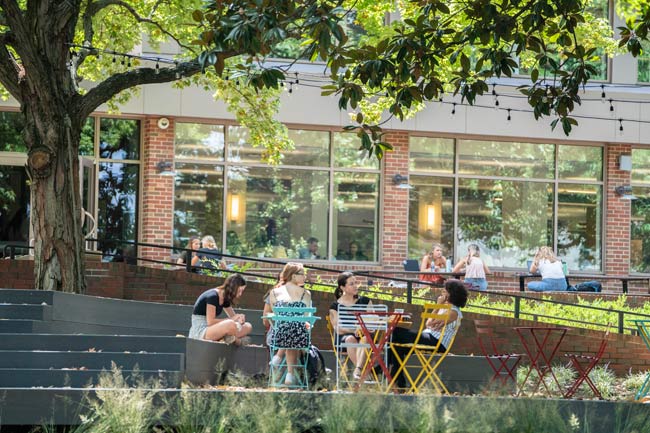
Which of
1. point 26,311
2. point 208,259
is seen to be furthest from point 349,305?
point 208,259

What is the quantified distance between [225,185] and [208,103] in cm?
164

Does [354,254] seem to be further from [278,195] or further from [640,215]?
[640,215]

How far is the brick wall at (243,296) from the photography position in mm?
16609

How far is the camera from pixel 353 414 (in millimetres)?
8109

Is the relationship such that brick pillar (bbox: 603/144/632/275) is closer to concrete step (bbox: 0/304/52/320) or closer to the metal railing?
the metal railing

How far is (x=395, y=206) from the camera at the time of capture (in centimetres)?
2370

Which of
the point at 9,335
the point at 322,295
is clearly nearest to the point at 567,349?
the point at 322,295

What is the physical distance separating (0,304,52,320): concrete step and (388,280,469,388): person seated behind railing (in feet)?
11.6

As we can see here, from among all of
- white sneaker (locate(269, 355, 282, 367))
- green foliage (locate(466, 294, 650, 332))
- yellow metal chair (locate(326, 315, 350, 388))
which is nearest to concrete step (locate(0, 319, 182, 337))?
yellow metal chair (locate(326, 315, 350, 388))

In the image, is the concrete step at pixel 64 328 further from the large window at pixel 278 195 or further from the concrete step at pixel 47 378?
the large window at pixel 278 195

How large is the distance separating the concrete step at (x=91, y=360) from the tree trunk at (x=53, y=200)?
3.91 m

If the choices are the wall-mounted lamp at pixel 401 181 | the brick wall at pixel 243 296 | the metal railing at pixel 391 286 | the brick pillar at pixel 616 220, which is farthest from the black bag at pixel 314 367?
the brick pillar at pixel 616 220

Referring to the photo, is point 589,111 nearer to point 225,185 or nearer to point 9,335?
point 225,185

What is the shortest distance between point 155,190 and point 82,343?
1139 centimetres
